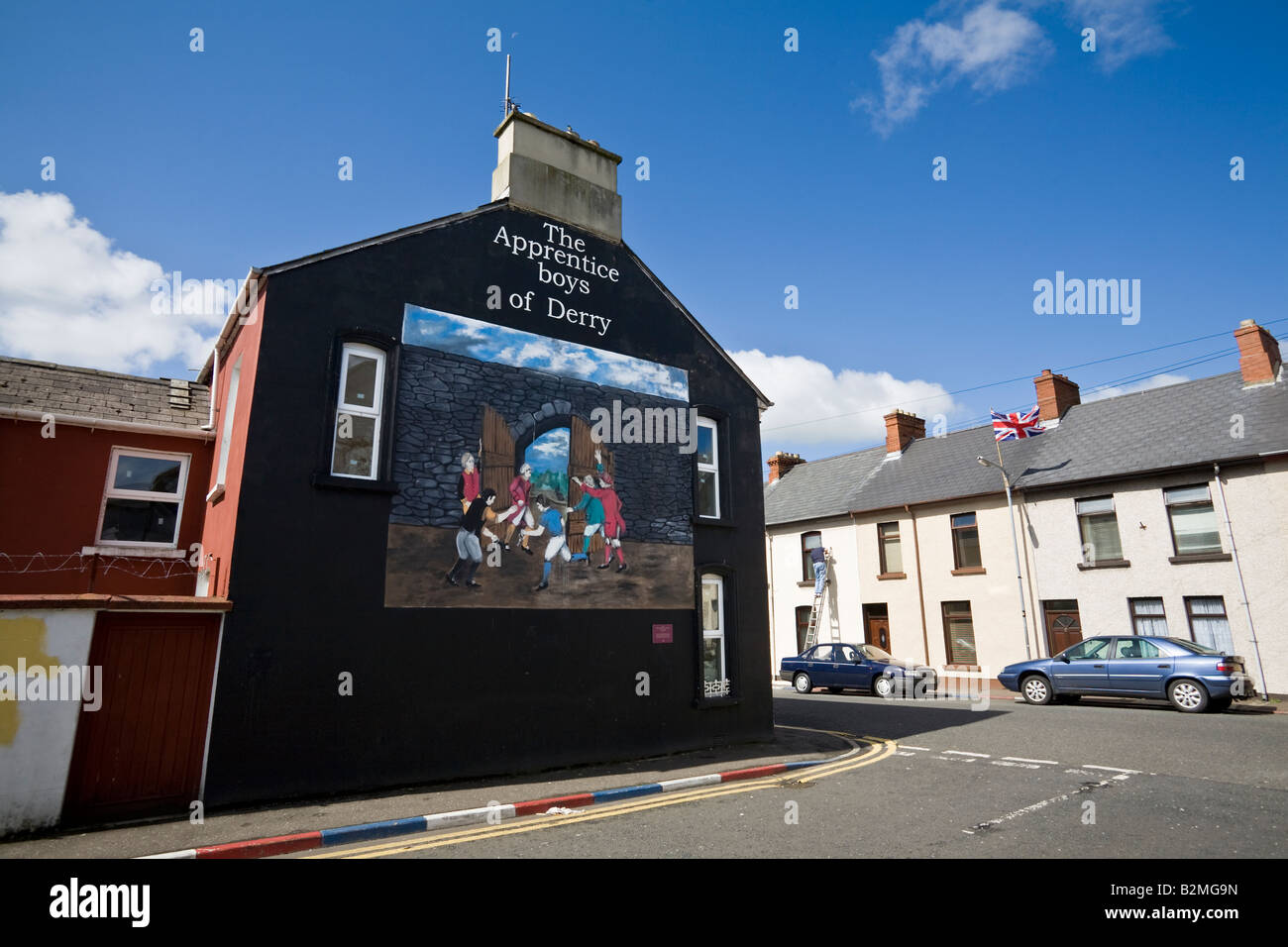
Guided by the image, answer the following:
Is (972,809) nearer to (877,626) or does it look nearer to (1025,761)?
(1025,761)

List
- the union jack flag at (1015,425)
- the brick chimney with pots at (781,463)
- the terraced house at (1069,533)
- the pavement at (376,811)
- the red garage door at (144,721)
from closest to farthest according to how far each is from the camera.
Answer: the pavement at (376,811), the red garage door at (144,721), the terraced house at (1069,533), the union jack flag at (1015,425), the brick chimney with pots at (781,463)

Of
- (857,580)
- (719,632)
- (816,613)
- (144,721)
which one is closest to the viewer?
(144,721)

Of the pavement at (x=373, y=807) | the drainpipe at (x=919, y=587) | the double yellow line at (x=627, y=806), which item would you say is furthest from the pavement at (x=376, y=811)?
the drainpipe at (x=919, y=587)

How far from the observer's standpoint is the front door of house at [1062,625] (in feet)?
72.0

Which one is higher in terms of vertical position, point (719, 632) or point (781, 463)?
point (781, 463)

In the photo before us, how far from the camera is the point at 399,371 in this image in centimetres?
997

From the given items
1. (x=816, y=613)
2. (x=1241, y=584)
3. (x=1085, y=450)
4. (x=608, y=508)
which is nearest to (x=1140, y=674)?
(x=1241, y=584)

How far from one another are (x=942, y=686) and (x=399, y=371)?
20.8 m

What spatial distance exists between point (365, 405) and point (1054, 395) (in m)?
25.3

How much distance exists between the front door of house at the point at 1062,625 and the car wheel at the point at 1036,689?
14.2 feet

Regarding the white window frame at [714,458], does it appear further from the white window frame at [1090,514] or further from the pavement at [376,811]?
the white window frame at [1090,514]

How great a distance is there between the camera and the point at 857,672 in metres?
21.9
